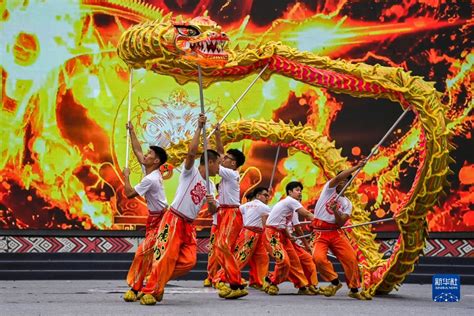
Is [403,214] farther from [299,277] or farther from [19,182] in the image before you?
[19,182]

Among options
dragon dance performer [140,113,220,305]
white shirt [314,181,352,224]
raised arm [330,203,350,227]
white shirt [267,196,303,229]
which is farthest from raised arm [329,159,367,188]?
dragon dance performer [140,113,220,305]

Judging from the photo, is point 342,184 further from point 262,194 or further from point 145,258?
point 145,258

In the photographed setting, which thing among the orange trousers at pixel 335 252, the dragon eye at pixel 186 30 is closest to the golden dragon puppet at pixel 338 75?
the dragon eye at pixel 186 30

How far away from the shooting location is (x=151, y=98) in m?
21.5

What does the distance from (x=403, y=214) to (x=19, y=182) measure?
890cm

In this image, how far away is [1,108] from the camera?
69.7 feet

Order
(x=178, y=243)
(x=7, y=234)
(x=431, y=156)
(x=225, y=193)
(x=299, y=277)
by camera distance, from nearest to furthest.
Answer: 1. (x=178, y=243)
2. (x=431, y=156)
3. (x=225, y=193)
4. (x=299, y=277)
5. (x=7, y=234)

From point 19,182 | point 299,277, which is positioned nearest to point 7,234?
point 19,182

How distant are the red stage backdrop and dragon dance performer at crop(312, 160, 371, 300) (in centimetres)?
620

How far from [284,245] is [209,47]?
3.89m

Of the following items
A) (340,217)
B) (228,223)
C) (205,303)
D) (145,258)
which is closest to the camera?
(205,303)

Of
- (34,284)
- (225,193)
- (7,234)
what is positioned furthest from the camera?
(7,234)

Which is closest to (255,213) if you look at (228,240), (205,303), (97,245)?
(228,240)

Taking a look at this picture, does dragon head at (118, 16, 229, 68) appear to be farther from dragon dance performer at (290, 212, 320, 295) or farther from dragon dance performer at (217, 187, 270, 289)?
dragon dance performer at (290, 212, 320, 295)
